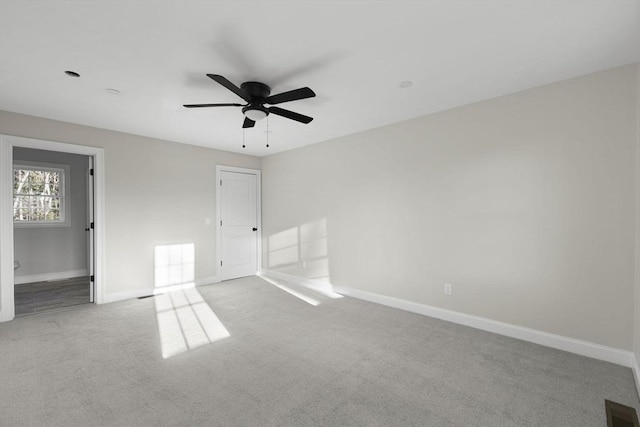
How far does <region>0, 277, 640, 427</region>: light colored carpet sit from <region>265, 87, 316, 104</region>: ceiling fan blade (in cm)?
231

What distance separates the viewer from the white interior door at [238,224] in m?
5.71

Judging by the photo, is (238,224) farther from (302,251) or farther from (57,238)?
(57,238)

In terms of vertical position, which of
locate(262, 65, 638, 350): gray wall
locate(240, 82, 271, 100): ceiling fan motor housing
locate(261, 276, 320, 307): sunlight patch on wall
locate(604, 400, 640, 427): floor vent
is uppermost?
locate(240, 82, 271, 100): ceiling fan motor housing

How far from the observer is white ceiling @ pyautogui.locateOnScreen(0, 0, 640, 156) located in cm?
183

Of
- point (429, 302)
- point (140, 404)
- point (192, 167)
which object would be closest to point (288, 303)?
point (429, 302)

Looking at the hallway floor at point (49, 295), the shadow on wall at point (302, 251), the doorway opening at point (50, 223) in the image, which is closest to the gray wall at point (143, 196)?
the hallway floor at point (49, 295)

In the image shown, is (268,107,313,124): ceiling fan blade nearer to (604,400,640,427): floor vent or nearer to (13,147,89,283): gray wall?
(604,400,640,427): floor vent

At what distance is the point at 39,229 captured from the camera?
5516 millimetres

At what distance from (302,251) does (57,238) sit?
16.0ft

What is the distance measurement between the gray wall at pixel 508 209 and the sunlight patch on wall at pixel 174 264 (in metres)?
2.57

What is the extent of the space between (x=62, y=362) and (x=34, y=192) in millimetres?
4687

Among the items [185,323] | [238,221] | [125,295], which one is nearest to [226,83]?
[185,323]

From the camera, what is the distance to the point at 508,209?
10.2ft

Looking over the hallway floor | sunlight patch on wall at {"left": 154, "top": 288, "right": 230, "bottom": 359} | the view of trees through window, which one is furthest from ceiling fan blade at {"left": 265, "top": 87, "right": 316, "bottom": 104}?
the view of trees through window
